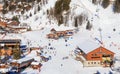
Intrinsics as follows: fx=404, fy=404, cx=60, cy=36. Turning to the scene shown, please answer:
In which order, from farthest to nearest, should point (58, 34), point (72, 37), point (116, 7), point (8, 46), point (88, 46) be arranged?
point (116, 7), point (58, 34), point (72, 37), point (8, 46), point (88, 46)

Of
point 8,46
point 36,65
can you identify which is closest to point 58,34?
point 8,46

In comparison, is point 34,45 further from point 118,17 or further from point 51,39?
point 118,17

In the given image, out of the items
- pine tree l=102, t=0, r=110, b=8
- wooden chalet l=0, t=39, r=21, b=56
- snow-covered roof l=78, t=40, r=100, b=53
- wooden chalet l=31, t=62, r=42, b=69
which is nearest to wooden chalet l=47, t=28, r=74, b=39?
wooden chalet l=0, t=39, r=21, b=56

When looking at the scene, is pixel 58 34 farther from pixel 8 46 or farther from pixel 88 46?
pixel 88 46

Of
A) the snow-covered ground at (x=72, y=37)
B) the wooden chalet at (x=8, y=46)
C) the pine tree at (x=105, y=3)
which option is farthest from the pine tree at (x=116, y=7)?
the wooden chalet at (x=8, y=46)

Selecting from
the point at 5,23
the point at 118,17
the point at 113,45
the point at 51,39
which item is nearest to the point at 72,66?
the point at 113,45

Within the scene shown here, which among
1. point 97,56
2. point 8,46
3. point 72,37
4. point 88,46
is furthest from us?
point 72,37

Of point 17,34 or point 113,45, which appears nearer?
point 113,45

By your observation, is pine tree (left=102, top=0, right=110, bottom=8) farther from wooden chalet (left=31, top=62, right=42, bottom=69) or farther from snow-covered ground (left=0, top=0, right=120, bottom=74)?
wooden chalet (left=31, top=62, right=42, bottom=69)

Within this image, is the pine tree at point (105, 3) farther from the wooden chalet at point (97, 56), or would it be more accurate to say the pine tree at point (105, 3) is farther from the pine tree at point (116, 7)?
the wooden chalet at point (97, 56)
